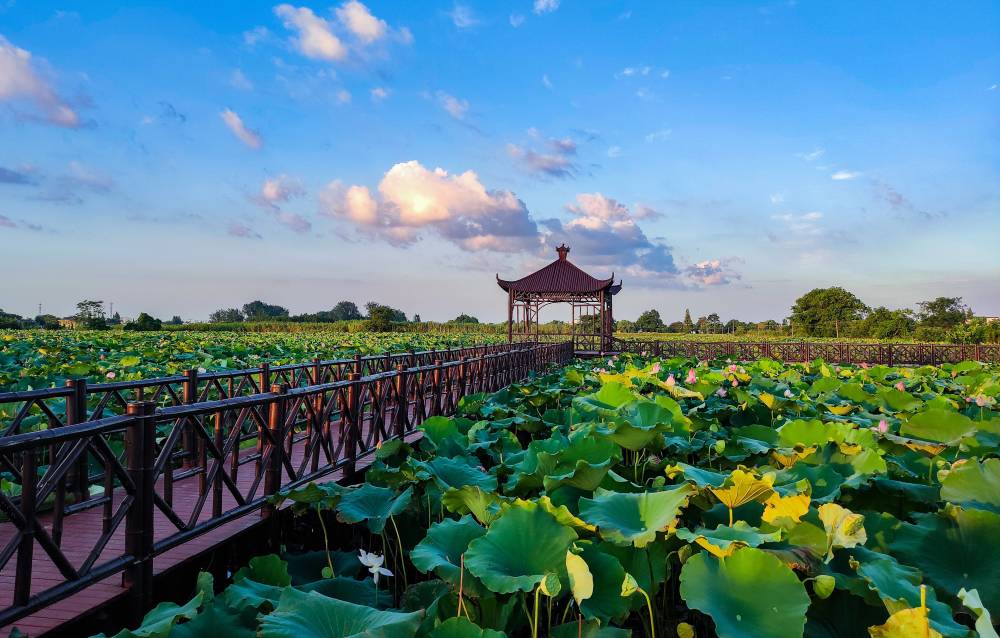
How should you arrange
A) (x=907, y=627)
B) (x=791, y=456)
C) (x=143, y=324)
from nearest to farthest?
(x=907, y=627)
(x=791, y=456)
(x=143, y=324)

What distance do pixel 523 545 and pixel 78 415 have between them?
3.46 meters

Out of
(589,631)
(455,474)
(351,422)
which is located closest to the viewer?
(589,631)

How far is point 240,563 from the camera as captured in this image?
3.30m

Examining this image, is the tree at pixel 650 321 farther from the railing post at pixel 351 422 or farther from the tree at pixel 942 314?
the railing post at pixel 351 422

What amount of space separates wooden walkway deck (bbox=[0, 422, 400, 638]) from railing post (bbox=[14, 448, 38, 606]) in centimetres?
21

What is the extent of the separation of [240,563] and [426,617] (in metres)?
1.95

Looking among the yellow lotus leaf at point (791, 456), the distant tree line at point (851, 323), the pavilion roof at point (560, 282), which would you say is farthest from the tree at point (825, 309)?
the yellow lotus leaf at point (791, 456)

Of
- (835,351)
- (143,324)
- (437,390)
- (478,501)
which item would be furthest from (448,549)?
(143,324)

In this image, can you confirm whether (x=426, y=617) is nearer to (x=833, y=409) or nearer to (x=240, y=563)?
(x=240, y=563)

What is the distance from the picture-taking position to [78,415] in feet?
13.3

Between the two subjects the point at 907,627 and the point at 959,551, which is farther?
the point at 959,551

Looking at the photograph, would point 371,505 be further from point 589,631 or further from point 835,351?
point 835,351

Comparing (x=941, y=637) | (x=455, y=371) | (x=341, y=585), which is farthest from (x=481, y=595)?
(x=455, y=371)

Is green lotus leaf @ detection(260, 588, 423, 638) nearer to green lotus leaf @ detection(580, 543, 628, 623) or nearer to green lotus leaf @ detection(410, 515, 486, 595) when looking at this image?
green lotus leaf @ detection(410, 515, 486, 595)
